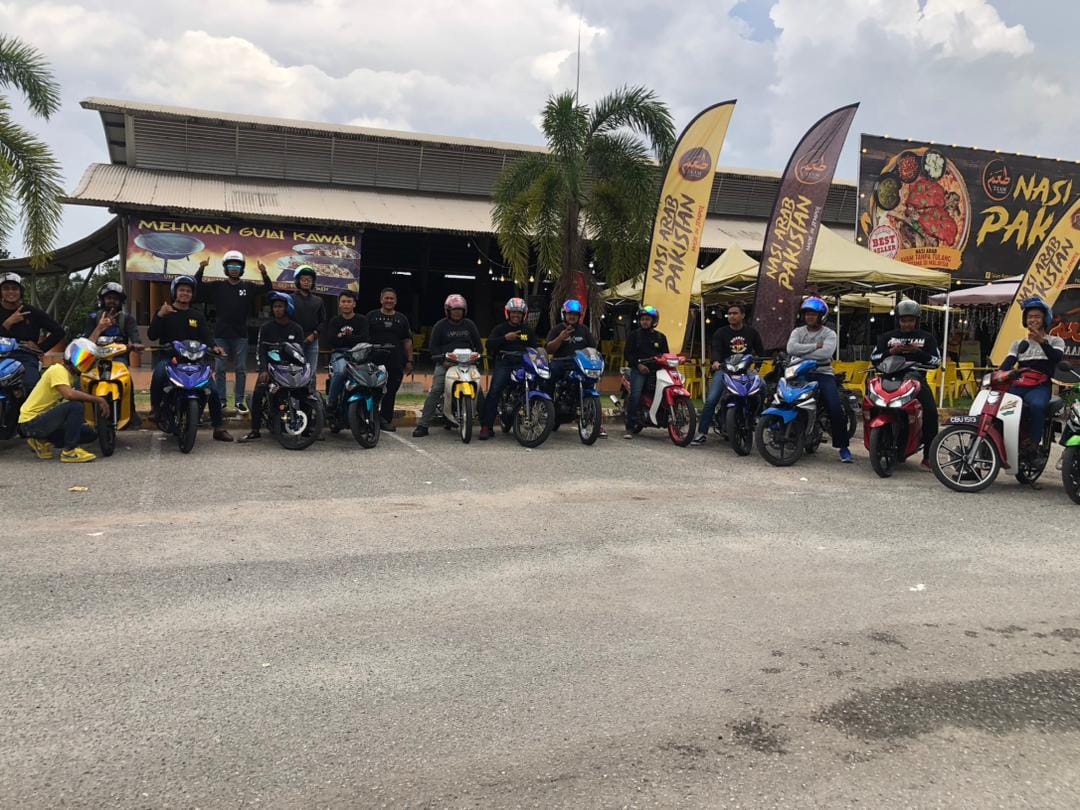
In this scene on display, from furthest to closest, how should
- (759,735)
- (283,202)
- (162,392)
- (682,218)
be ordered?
(283,202)
(682,218)
(162,392)
(759,735)

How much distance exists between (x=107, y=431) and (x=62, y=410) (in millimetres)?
489

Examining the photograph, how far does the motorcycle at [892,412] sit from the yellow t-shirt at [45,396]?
7.74 m

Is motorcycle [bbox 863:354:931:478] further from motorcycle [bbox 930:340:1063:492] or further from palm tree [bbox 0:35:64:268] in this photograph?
palm tree [bbox 0:35:64:268]

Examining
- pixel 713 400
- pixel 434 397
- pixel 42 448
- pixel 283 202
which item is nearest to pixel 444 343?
pixel 434 397

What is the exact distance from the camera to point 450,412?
9.94 m

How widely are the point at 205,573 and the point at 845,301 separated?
65.8 feet

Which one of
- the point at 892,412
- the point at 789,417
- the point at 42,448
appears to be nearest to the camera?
the point at 42,448

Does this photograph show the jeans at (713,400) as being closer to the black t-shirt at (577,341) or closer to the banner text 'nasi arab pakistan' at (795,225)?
the black t-shirt at (577,341)

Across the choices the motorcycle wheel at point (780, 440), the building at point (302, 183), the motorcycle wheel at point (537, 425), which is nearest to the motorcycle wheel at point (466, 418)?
the motorcycle wheel at point (537, 425)

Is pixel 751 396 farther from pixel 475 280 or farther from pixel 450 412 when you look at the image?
pixel 475 280

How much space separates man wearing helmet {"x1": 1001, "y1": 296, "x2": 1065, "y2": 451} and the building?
1309 centimetres

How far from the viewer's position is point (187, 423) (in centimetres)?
837

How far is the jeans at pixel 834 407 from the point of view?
9094 mm

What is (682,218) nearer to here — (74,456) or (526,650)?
(74,456)
